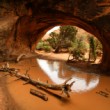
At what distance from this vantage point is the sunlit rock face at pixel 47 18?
1002 centimetres

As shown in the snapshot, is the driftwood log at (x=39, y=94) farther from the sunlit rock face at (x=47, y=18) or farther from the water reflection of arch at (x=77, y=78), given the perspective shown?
the sunlit rock face at (x=47, y=18)

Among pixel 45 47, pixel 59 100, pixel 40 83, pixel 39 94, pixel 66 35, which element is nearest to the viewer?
pixel 59 100

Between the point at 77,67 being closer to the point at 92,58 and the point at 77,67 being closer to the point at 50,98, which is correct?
the point at 92,58

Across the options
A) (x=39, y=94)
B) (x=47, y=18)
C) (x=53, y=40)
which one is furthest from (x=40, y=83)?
(x=53, y=40)

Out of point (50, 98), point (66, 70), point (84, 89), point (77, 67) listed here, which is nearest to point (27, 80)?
point (50, 98)

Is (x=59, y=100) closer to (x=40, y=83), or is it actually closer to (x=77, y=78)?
(x=40, y=83)

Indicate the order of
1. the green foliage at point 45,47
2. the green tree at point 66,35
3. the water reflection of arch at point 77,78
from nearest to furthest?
the water reflection of arch at point 77,78, the green tree at point 66,35, the green foliage at point 45,47

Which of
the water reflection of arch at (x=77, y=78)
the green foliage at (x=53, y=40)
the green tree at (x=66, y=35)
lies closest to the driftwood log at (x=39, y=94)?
the water reflection of arch at (x=77, y=78)

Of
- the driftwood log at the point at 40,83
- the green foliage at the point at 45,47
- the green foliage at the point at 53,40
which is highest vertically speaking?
the green foliage at the point at 53,40

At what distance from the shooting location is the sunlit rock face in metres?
10.0

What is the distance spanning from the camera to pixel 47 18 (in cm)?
1357

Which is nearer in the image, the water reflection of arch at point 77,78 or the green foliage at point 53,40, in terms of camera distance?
the water reflection of arch at point 77,78

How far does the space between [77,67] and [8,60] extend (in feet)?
14.8

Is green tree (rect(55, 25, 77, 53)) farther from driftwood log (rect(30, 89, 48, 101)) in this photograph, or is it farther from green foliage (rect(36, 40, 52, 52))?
driftwood log (rect(30, 89, 48, 101))
